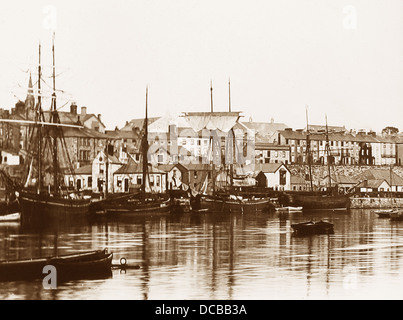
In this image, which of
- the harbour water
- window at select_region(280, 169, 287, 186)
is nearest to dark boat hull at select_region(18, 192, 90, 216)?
the harbour water

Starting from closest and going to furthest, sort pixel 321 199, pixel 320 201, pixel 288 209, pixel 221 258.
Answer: pixel 221 258 < pixel 321 199 < pixel 320 201 < pixel 288 209

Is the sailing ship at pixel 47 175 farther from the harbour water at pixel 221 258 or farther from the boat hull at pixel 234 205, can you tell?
the boat hull at pixel 234 205

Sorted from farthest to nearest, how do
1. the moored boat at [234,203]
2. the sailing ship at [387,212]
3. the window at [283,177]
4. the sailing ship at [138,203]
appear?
the moored boat at [234,203] → the sailing ship at [387,212] → the sailing ship at [138,203] → the window at [283,177]

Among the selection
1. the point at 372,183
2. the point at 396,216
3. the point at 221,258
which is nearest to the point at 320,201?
the point at 396,216

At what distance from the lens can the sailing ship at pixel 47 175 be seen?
1512 centimetres

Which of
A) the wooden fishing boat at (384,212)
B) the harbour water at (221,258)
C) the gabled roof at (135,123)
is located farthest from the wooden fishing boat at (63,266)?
the wooden fishing boat at (384,212)

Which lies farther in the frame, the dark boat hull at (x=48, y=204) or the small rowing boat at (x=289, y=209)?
the small rowing boat at (x=289, y=209)

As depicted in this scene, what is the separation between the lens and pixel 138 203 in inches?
901

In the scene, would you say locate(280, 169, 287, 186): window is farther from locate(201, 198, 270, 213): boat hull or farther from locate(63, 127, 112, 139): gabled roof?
locate(63, 127, 112, 139): gabled roof

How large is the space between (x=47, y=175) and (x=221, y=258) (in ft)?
15.9

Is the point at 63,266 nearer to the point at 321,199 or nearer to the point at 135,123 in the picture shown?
the point at 135,123

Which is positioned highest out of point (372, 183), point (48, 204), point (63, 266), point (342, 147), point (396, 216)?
point (342, 147)

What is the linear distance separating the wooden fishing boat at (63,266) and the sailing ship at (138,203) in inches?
225

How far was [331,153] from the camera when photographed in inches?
688
